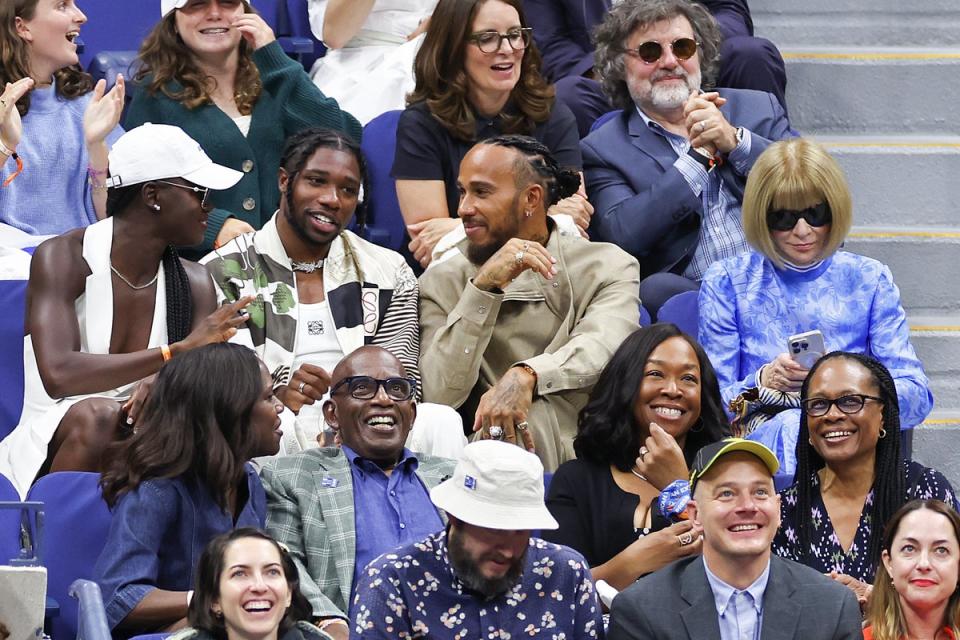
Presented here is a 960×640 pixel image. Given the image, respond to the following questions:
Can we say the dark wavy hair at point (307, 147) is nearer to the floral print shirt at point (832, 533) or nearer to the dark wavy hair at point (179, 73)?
the dark wavy hair at point (179, 73)

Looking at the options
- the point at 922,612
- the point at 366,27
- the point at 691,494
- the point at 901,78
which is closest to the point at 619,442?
the point at 691,494

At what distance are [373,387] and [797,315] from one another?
132 centimetres

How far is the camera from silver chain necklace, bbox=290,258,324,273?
207 inches

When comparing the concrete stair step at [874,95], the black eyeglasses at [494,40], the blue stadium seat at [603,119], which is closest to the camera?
the black eyeglasses at [494,40]

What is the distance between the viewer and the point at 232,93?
237 inches

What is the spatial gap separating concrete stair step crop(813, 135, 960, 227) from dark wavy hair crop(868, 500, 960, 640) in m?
2.52

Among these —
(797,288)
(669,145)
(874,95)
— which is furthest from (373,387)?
(874,95)

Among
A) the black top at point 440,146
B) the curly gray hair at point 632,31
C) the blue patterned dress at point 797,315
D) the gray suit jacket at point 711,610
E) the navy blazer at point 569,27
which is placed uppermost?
the navy blazer at point 569,27

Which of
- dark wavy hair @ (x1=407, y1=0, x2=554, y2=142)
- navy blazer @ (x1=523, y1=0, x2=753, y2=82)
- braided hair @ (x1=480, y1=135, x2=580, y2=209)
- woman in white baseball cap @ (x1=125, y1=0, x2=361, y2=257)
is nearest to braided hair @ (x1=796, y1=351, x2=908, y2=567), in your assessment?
braided hair @ (x1=480, y1=135, x2=580, y2=209)

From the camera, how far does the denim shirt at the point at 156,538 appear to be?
402 cm

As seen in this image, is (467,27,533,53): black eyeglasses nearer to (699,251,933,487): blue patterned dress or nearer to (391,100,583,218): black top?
(391,100,583,218): black top

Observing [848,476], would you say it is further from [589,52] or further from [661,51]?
[589,52]

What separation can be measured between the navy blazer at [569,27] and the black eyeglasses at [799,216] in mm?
1563

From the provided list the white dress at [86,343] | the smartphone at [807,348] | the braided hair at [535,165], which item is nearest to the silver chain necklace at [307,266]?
the white dress at [86,343]
